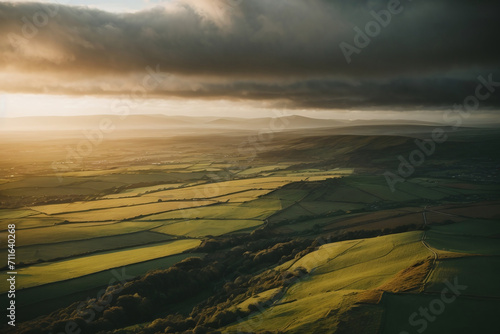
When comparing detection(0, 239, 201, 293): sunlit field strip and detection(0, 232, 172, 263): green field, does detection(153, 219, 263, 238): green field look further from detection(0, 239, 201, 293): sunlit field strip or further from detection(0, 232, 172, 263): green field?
detection(0, 239, 201, 293): sunlit field strip

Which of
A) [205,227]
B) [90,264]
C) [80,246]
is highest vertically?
[80,246]

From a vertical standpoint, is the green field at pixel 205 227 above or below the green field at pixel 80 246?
below

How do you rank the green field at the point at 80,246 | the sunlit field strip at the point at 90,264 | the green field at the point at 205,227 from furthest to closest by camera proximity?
the green field at the point at 205,227
the green field at the point at 80,246
the sunlit field strip at the point at 90,264

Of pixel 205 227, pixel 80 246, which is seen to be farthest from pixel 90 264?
pixel 205 227

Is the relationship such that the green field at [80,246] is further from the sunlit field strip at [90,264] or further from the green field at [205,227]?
the green field at [205,227]

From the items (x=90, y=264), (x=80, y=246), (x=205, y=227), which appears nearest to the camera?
(x=90, y=264)

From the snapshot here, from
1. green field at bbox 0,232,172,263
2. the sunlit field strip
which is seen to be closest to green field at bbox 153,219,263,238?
green field at bbox 0,232,172,263

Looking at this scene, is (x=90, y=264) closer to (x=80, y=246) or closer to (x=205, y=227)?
(x=80, y=246)

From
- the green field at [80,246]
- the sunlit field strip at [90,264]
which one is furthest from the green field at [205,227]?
the sunlit field strip at [90,264]

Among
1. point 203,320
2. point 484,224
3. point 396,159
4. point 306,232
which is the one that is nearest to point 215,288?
point 203,320

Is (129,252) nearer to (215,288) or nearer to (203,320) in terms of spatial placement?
(215,288)

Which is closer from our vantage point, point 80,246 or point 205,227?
point 80,246
